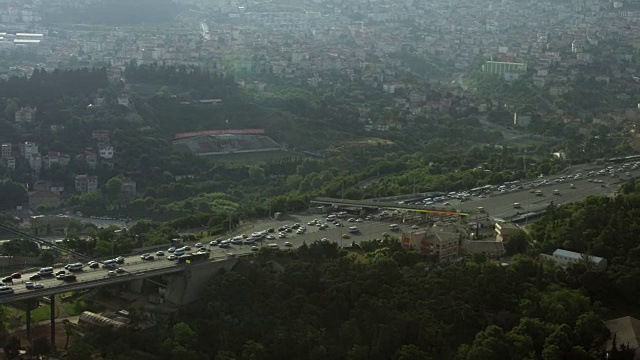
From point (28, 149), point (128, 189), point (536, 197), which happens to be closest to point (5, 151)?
point (28, 149)

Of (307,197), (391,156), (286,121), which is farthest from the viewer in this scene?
(286,121)

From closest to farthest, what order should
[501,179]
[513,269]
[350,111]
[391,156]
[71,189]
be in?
[513,269], [501,179], [71,189], [391,156], [350,111]

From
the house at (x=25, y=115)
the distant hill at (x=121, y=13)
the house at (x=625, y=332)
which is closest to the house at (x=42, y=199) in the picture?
the house at (x=25, y=115)

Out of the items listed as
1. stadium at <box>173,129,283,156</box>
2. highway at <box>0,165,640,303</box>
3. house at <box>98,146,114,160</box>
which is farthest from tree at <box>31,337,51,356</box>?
stadium at <box>173,129,283,156</box>

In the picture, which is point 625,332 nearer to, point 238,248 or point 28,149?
point 238,248

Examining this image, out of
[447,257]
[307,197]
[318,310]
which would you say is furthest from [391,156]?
[318,310]

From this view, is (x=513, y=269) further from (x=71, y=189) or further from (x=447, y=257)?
(x=71, y=189)

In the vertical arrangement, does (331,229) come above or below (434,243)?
below
